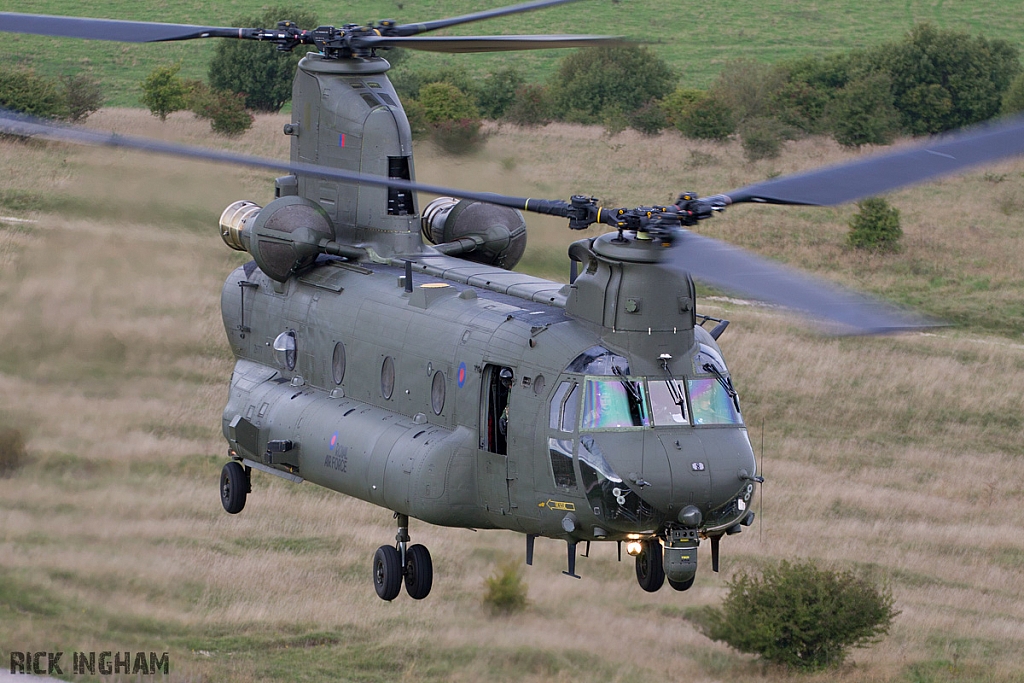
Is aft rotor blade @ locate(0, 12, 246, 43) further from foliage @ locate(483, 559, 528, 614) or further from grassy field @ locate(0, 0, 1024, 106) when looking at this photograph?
grassy field @ locate(0, 0, 1024, 106)

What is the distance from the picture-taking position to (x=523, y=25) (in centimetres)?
7438

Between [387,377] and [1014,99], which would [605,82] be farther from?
[387,377]

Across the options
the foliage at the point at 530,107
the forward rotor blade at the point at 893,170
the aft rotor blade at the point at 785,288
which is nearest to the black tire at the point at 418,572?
the aft rotor blade at the point at 785,288

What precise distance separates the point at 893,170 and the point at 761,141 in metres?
41.3

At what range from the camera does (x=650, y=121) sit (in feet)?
196

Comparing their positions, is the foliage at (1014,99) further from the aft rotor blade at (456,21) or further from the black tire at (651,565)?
the black tire at (651,565)

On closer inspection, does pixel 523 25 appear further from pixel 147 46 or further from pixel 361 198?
pixel 361 198

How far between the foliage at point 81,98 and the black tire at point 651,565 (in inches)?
1421

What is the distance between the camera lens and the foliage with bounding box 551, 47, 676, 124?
61553 mm

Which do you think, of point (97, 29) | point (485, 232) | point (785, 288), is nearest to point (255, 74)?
point (97, 29)

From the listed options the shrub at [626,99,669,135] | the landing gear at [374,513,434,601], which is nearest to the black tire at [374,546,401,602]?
the landing gear at [374,513,434,601]

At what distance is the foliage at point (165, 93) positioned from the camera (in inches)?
2186

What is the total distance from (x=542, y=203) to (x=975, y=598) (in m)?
17.5

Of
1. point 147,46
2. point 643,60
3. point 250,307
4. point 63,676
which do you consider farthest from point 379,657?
point 147,46
